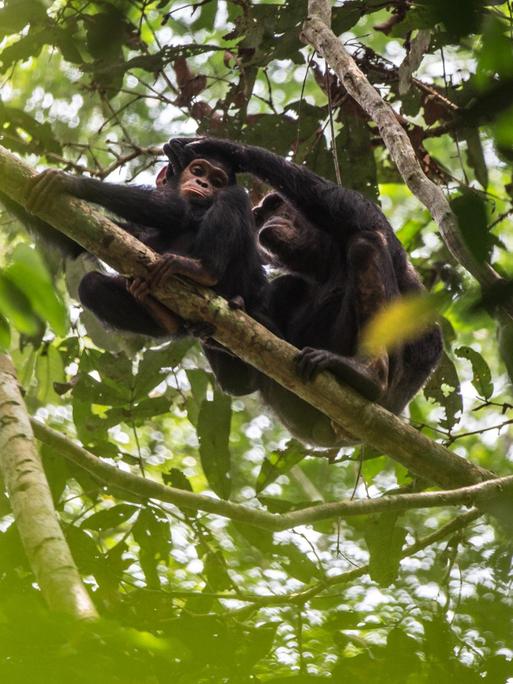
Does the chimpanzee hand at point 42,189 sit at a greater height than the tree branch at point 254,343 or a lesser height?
greater

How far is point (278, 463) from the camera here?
5.59m

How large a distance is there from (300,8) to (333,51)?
1230mm

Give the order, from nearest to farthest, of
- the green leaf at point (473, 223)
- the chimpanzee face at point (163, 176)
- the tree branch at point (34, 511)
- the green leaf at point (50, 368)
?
the green leaf at point (473, 223) < the tree branch at point (34, 511) < the chimpanzee face at point (163, 176) < the green leaf at point (50, 368)

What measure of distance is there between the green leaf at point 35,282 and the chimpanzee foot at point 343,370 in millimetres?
2841

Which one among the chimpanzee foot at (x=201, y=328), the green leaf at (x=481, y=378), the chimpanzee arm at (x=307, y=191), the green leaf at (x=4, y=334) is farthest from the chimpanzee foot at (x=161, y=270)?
the green leaf at (x=4, y=334)

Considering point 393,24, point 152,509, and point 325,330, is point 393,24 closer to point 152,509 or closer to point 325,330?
point 325,330

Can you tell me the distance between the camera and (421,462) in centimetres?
441

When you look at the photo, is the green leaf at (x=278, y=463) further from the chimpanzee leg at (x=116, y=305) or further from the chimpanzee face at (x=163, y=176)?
the chimpanzee face at (x=163, y=176)

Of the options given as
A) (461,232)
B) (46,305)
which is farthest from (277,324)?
(461,232)

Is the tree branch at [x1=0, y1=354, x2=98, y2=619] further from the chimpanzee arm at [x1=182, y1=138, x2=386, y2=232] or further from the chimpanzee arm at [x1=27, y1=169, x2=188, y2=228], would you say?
the chimpanzee arm at [x1=182, y1=138, x2=386, y2=232]

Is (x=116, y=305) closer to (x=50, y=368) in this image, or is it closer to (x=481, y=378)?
(x=50, y=368)

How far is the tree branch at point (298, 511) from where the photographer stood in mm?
4156

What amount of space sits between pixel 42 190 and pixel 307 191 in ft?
5.82

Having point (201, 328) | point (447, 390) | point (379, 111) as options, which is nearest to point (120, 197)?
point (201, 328)
